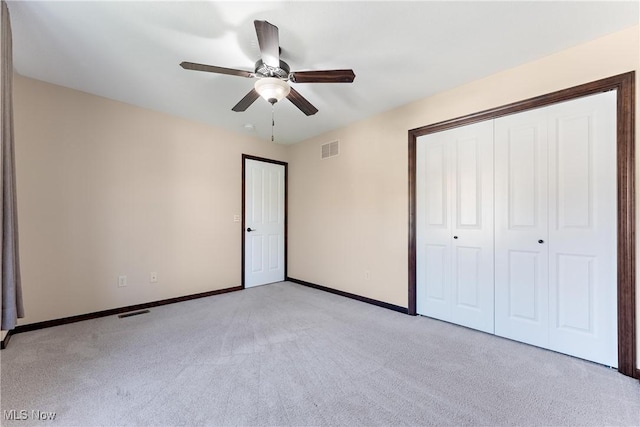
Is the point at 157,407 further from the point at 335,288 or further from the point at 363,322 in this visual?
the point at 335,288

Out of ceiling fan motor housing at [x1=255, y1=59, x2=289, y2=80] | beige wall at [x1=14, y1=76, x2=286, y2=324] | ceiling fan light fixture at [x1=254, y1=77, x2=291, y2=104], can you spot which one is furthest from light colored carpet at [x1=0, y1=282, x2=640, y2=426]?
ceiling fan motor housing at [x1=255, y1=59, x2=289, y2=80]

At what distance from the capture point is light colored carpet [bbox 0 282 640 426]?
1546 millimetres

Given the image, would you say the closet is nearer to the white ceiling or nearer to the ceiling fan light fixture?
the white ceiling

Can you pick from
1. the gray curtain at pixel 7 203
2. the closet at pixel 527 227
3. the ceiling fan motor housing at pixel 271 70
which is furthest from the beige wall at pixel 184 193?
the ceiling fan motor housing at pixel 271 70

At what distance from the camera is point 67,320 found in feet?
9.32

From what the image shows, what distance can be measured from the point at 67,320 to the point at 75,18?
111 inches

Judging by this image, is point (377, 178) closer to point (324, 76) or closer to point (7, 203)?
point (324, 76)

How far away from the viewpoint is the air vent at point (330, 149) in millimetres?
4139

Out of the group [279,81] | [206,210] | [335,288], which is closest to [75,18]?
[279,81]

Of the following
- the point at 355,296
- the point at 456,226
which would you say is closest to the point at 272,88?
the point at 456,226

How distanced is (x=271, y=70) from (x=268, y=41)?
298 mm

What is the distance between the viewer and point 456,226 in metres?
2.88

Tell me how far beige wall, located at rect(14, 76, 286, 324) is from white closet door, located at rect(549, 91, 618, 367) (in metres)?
3.89

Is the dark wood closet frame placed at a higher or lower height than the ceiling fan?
lower
